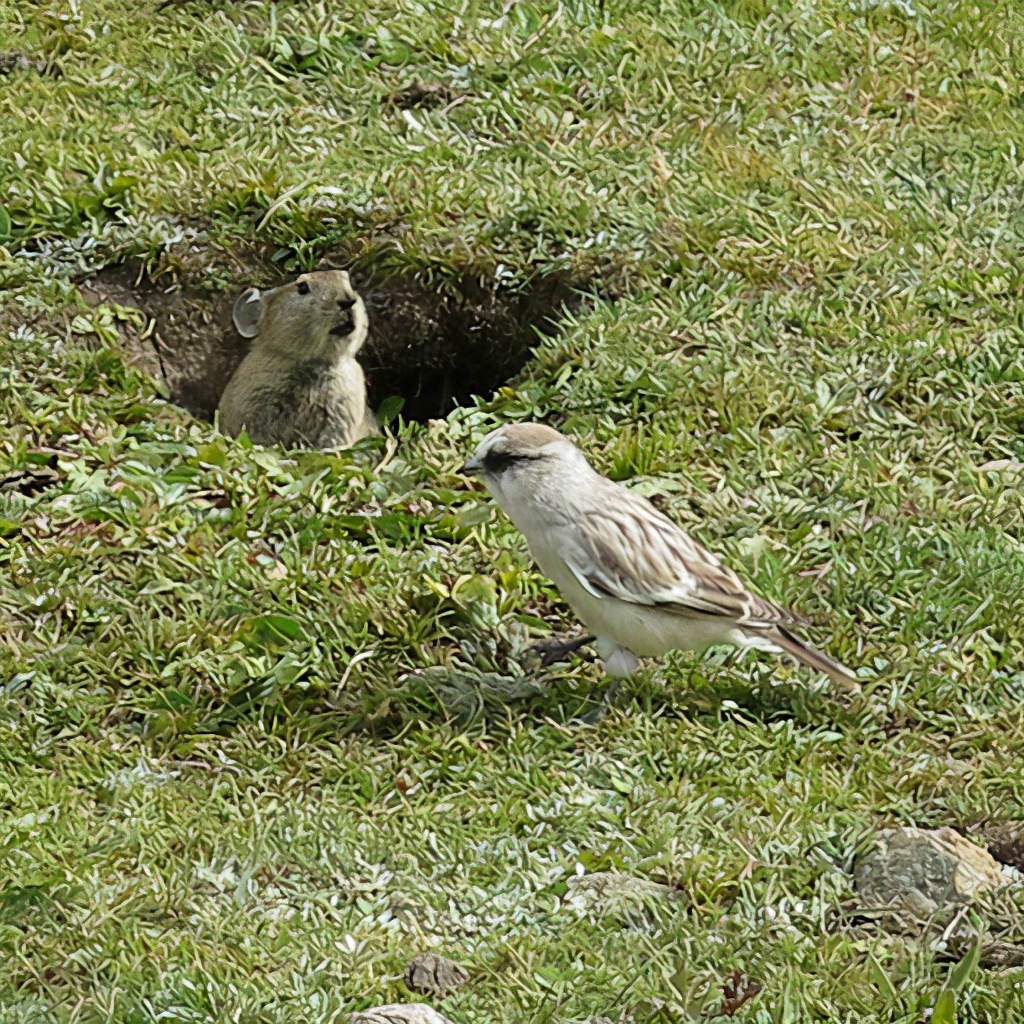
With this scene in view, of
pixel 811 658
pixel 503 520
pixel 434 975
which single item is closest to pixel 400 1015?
pixel 434 975

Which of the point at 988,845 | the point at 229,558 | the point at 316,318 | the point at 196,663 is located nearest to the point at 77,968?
the point at 196,663

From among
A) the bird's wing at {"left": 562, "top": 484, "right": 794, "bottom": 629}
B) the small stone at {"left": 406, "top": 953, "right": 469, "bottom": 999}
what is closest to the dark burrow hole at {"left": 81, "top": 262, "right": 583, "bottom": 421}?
the bird's wing at {"left": 562, "top": 484, "right": 794, "bottom": 629}

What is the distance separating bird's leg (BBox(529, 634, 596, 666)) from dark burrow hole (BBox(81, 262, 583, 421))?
1.79 meters

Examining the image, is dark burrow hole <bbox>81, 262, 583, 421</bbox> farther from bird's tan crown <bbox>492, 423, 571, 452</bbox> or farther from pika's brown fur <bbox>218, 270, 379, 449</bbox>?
bird's tan crown <bbox>492, 423, 571, 452</bbox>

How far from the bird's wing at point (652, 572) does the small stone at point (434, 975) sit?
3.94 ft

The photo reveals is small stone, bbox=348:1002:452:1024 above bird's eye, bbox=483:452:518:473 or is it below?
below

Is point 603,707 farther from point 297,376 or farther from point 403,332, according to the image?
point 403,332

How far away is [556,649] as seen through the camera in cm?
518

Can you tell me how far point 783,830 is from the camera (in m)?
Answer: 4.47

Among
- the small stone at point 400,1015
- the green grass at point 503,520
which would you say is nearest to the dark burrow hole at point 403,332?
the green grass at point 503,520

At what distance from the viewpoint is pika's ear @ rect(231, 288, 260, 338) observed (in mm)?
6953

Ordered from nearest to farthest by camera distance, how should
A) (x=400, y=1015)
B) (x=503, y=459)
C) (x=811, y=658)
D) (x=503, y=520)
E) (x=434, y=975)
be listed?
1. (x=400, y=1015)
2. (x=434, y=975)
3. (x=811, y=658)
4. (x=503, y=459)
5. (x=503, y=520)

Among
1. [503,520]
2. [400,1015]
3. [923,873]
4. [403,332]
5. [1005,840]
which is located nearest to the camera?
[400,1015]

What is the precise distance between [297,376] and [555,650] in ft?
7.35
